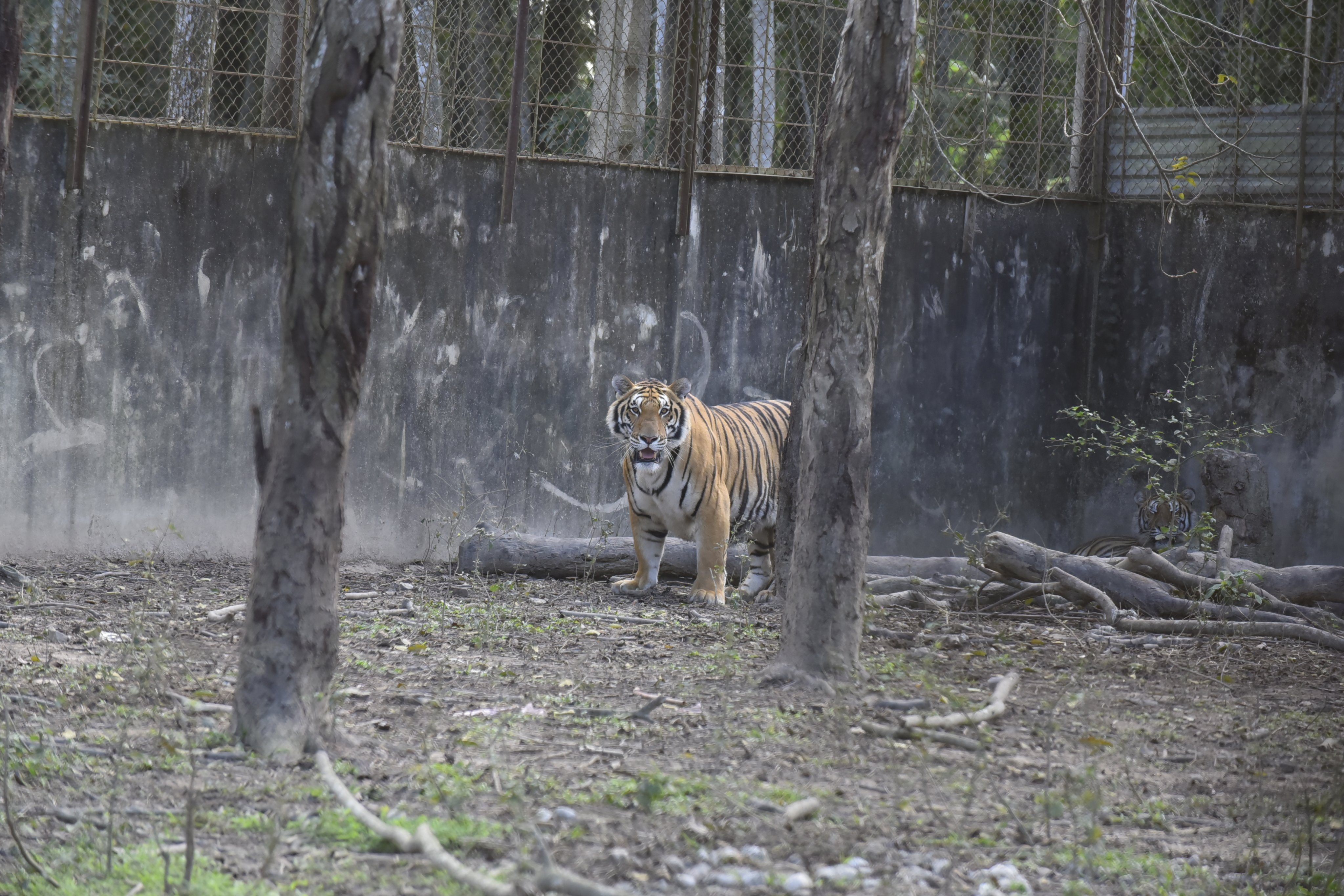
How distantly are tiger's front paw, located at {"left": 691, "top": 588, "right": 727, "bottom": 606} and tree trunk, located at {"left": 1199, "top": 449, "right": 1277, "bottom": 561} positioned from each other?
3.51 metres

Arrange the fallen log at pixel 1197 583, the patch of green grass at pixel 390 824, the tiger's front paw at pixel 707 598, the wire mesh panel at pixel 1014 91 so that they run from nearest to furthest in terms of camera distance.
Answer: the patch of green grass at pixel 390 824 < the fallen log at pixel 1197 583 < the tiger's front paw at pixel 707 598 < the wire mesh panel at pixel 1014 91

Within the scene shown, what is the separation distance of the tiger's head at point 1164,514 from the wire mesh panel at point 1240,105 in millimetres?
2134

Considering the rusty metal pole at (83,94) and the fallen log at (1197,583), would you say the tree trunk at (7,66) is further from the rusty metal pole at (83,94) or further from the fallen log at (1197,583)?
the fallen log at (1197,583)

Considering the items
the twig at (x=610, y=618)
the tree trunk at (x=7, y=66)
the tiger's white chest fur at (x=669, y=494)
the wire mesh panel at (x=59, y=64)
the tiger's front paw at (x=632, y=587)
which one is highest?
the wire mesh panel at (x=59, y=64)

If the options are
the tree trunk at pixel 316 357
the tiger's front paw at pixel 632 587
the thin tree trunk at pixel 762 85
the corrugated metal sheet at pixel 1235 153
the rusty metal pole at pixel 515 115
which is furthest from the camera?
the corrugated metal sheet at pixel 1235 153

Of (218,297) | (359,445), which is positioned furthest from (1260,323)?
(218,297)

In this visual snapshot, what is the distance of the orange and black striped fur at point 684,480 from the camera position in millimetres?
7707

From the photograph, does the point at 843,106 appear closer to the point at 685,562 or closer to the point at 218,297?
the point at 685,562

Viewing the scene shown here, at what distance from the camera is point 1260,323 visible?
9.55 meters

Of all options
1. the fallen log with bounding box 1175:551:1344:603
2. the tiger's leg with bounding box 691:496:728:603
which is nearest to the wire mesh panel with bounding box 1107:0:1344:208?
the fallen log with bounding box 1175:551:1344:603

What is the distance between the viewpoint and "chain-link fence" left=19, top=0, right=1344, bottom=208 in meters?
8.50

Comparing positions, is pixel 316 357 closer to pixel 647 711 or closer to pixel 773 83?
pixel 647 711

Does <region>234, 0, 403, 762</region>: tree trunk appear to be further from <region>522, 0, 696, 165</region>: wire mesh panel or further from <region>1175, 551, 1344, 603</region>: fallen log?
<region>522, 0, 696, 165</region>: wire mesh panel

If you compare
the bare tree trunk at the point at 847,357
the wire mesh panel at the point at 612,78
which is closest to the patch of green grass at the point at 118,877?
the bare tree trunk at the point at 847,357
